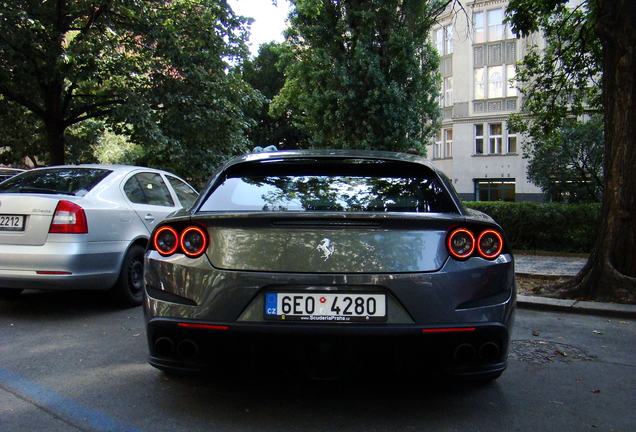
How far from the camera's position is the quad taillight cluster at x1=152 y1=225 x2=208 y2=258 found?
Answer: 3.13m

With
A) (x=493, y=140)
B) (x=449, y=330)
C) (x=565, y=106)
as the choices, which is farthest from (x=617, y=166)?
(x=493, y=140)

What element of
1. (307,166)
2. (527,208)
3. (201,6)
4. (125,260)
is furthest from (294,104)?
(307,166)

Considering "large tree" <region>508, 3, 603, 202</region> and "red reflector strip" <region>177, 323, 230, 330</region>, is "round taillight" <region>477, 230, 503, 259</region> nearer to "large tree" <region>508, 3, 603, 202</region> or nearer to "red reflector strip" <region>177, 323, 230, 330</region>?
"red reflector strip" <region>177, 323, 230, 330</region>

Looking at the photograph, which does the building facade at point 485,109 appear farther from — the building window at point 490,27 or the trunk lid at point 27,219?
the trunk lid at point 27,219

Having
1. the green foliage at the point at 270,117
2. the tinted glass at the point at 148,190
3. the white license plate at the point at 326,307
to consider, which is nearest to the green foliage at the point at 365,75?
the green foliage at the point at 270,117

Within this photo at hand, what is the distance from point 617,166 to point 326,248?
213 inches

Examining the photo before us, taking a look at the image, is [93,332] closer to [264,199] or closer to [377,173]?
[264,199]

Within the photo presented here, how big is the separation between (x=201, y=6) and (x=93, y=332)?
13.1 meters

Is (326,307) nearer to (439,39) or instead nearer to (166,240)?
(166,240)

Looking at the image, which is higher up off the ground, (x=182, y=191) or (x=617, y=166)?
(x=617, y=166)

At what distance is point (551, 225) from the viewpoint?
1264cm

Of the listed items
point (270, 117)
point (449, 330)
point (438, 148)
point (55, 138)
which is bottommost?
point (449, 330)

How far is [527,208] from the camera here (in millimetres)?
12969

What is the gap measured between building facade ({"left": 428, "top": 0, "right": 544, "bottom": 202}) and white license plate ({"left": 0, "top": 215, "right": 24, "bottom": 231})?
105 feet
